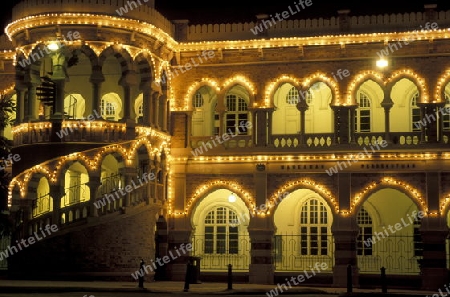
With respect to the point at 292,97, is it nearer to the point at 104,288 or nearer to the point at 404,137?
the point at 404,137

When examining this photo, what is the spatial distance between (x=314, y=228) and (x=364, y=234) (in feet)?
6.29

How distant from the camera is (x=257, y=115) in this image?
29.9 meters

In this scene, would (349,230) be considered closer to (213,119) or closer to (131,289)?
(213,119)

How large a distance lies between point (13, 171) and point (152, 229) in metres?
5.06

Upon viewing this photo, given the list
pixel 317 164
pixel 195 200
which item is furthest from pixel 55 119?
pixel 317 164

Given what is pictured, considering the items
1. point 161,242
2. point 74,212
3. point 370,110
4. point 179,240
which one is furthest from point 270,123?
point 74,212

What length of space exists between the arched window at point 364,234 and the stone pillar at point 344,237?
251 centimetres

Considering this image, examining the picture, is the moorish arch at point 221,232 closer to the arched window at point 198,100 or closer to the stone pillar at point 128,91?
the arched window at point 198,100

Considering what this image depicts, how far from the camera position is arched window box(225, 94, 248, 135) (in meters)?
31.0

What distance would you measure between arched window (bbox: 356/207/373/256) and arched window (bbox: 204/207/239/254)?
4.71 meters

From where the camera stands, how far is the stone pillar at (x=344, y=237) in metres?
28.2

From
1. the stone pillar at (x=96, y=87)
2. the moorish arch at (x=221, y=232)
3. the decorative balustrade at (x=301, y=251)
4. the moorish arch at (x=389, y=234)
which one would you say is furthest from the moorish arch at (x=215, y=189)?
the stone pillar at (x=96, y=87)

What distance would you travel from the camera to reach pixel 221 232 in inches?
1275

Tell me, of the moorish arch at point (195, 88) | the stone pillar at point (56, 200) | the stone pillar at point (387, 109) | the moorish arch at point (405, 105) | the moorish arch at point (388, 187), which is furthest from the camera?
the moorish arch at point (405, 105)
